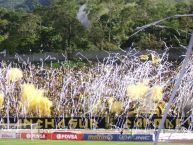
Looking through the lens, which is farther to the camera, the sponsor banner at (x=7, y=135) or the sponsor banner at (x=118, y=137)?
the sponsor banner at (x=7, y=135)

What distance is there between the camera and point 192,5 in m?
84.7

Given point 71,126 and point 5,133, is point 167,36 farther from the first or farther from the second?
point 5,133

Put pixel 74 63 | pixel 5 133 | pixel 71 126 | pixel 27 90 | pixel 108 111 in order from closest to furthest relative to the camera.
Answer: pixel 5 133, pixel 71 126, pixel 108 111, pixel 27 90, pixel 74 63

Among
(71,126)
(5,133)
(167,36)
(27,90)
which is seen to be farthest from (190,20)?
(5,133)

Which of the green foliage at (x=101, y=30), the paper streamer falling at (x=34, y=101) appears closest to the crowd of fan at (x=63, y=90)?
the paper streamer falling at (x=34, y=101)

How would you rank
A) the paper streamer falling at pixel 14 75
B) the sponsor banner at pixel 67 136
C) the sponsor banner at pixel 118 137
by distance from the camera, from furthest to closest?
the paper streamer falling at pixel 14 75
the sponsor banner at pixel 67 136
the sponsor banner at pixel 118 137

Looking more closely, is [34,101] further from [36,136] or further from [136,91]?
[36,136]

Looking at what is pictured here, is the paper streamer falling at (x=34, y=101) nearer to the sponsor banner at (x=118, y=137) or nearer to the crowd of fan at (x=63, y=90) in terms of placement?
the crowd of fan at (x=63, y=90)

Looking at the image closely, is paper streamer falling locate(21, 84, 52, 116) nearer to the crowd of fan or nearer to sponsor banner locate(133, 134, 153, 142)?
the crowd of fan

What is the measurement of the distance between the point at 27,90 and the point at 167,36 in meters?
30.9

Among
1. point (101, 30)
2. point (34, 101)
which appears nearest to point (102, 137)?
point (34, 101)

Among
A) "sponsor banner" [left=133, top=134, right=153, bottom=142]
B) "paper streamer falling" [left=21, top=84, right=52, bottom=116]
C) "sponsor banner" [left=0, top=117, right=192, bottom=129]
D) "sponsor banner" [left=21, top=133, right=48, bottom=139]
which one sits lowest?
"sponsor banner" [left=133, top=134, right=153, bottom=142]

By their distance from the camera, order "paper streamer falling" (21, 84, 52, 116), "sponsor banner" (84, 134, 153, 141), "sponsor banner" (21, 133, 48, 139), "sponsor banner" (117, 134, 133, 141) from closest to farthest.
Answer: "sponsor banner" (84, 134, 153, 141) < "sponsor banner" (117, 134, 133, 141) < "sponsor banner" (21, 133, 48, 139) < "paper streamer falling" (21, 84, 52, 116)

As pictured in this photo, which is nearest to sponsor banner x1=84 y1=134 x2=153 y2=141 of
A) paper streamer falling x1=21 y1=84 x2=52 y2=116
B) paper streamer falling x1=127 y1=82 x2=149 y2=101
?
paper streamer falling x1=127 y1=82 x2=149 y2=101
